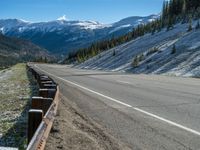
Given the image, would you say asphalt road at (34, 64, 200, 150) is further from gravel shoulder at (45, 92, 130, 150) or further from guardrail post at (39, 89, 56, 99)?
guardrail post at (39, 89, 56, 99)

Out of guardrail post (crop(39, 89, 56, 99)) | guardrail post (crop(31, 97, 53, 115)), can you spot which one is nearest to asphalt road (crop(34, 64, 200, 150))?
guardrail post (crop(39, 89, 56, 99))

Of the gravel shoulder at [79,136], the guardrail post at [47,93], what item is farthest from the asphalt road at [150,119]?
the guardrail post at [47,93]

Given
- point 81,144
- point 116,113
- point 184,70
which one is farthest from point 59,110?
point 184,70

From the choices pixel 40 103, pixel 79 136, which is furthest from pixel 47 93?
pixel 79 136

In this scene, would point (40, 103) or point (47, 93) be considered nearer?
point (40, 103)

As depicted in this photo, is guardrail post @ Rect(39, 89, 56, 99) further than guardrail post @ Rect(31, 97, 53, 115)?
Yes

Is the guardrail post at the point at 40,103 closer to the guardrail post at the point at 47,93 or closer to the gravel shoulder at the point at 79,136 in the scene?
the gravel shoulder at the point at 79,136

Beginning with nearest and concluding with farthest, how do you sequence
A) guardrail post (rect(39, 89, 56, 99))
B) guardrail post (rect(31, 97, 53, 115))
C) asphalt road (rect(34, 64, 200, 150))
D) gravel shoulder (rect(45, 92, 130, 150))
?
gravel shoulder (rect(45, 92, 130, 150))
asphalt road (rect(34, 64, 200, 150))
guardrail post (rect(31, 97, 53, 115))
guardrail post (rect(39, 89, 56, 99))

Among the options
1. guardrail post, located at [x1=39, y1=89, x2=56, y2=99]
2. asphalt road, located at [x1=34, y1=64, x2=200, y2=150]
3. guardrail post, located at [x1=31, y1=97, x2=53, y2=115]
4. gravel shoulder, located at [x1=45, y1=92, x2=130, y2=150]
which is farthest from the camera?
guardrail post, located at [x1=39, y1=89, x2=56, y2=99]

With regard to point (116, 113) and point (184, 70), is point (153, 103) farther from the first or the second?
point (184, 70)

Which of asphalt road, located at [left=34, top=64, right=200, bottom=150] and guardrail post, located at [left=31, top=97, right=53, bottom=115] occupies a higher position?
guardrail post, located at [left=31, top=97, right=53, bottom=115]

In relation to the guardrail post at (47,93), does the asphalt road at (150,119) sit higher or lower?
lower

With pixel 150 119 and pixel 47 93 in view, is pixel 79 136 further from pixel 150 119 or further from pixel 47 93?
pixel 47 93

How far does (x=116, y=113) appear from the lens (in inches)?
467
